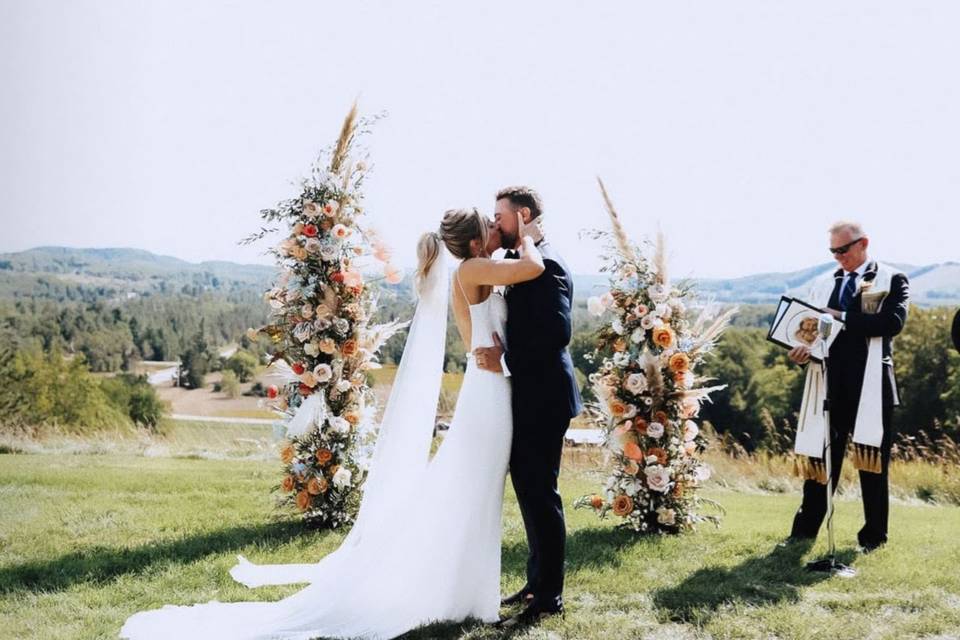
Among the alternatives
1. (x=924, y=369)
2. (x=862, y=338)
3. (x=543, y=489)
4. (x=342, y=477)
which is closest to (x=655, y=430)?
(x=862, y=338)

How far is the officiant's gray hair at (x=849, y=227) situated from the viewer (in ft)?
20.1

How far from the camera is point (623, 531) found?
269 inches

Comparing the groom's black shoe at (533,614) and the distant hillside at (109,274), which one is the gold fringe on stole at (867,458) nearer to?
the groom's black shoe at (533,614)

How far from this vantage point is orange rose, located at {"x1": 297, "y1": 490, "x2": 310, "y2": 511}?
6805 millimetres

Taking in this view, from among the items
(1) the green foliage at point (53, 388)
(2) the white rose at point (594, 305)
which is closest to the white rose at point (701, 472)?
(2) the white rose at point (594, 305)

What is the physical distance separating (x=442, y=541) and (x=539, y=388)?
1035 mm

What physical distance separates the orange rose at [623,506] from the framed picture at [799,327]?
1728mm

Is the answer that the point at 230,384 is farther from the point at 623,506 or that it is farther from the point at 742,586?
the point at 742,586

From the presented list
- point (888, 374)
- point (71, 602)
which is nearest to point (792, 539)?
point (888, 374)

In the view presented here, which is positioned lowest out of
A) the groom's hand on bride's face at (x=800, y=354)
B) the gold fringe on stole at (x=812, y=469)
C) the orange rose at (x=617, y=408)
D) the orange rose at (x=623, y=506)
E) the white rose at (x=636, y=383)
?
the orange rose at (x=623, y=506)

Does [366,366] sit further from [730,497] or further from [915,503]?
[915,503]

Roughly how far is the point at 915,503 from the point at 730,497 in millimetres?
2164

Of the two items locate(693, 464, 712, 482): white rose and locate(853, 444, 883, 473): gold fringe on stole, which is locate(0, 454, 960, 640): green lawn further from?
locate(853, 444, 883, 473): gold fringe on stole

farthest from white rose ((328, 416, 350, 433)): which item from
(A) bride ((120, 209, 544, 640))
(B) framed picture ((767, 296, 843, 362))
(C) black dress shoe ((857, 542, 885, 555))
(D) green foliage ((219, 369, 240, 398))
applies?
(D) green foliage ((219, 369, 240, 398))
